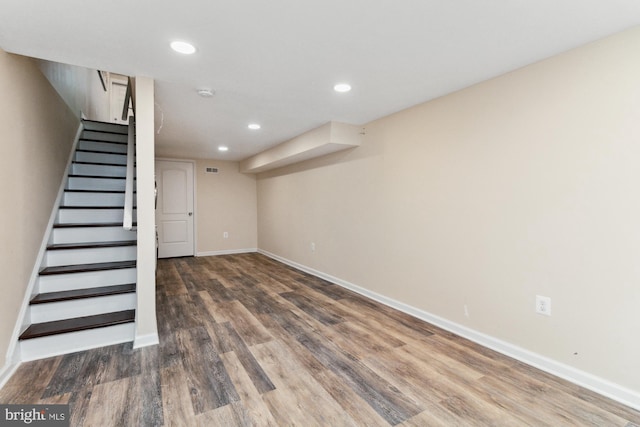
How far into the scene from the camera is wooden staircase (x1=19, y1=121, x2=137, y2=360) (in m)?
2.22

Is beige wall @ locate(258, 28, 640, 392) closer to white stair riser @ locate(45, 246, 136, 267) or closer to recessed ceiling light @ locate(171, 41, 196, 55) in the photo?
recessed ceiling light @ locate(171, 41, 196, 55)

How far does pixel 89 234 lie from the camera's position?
2893mm

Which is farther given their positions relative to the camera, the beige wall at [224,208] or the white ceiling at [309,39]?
the beige wall at [224,208]

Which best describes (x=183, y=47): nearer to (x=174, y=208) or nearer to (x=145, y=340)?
(x=145, y=340)

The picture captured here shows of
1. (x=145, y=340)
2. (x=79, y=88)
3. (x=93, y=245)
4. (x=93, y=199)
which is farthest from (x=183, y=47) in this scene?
(x=79, y=88)

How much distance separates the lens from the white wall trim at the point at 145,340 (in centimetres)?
231

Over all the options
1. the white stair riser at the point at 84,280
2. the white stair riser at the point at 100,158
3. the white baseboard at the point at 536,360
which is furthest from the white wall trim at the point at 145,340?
the white stair riser at the point at 100,158

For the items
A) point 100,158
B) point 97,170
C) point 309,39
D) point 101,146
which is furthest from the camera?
point 101,146

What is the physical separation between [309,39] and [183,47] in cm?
81

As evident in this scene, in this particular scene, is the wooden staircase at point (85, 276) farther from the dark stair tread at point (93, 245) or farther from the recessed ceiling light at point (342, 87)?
the recessed ceiling light at point (342, 87)

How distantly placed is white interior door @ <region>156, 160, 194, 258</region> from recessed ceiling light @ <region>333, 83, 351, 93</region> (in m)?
4.55

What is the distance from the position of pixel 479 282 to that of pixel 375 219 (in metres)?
1.33

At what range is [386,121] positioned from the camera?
330 centimetres

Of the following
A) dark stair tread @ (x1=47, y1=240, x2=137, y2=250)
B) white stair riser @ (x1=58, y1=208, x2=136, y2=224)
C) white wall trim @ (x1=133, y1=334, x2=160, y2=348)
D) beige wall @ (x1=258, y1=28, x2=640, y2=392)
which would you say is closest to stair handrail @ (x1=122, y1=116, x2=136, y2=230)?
dark stair tread @ (x1=47, y1=240, x2=137, y2=250)
